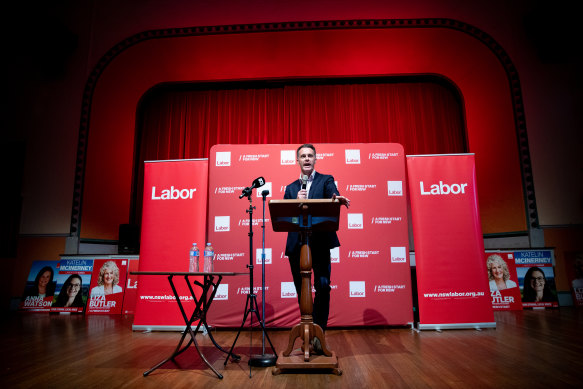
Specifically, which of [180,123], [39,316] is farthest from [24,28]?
[39,316]

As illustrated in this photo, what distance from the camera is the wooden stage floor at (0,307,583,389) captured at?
2.17 metres

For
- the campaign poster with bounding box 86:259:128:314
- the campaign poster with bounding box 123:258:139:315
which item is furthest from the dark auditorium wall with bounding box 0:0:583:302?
the campaign poster with bounding box 123:258:139:315

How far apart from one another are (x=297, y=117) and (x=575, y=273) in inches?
201

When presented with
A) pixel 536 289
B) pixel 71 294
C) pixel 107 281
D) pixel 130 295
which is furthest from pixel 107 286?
pixel 536 289

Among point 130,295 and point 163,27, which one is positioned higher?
point 163,27

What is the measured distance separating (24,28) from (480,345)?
7663 millimetres

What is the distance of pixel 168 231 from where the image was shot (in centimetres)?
399

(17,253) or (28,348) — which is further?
(17,253)

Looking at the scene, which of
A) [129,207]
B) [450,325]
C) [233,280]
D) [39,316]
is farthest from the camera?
[129,207]

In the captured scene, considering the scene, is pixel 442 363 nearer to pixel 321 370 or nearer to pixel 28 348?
pixel 321 370

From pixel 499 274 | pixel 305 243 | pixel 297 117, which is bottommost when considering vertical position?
pixel 499 274

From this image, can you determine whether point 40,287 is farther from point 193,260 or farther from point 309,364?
point 309,364

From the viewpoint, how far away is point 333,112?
696 centimetres

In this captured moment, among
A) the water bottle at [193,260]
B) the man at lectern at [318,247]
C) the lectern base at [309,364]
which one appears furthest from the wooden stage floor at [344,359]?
the water bottle at [193,260]
